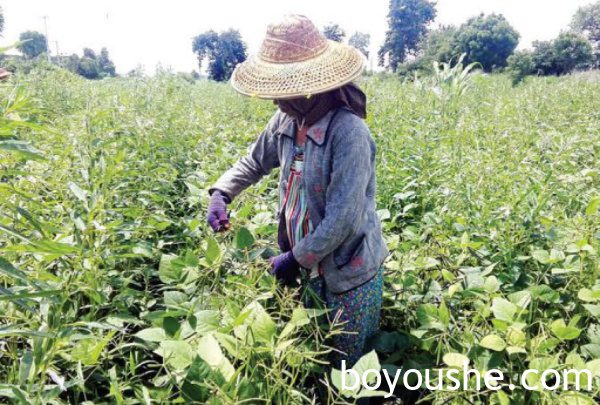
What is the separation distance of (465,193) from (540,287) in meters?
0.76

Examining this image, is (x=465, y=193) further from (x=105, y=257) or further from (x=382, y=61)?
(x=382, y=61)

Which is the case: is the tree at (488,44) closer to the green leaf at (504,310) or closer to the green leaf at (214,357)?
the green leaf at (504,310)

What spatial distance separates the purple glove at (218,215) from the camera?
1.65 m

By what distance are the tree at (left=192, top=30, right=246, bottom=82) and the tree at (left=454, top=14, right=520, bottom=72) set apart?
26838 millimetres

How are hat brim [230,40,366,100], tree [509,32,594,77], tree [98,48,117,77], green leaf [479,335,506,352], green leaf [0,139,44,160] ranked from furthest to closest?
tree [98,48,117,77], tree [509,32,594,77], hat brim [230,40,366,100], green leaf [479,335,506,352], green leaf [0,139,44,160]

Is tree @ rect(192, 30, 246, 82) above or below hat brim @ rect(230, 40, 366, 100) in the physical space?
below

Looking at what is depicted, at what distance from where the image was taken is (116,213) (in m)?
1.51

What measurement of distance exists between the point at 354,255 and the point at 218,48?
207 ft

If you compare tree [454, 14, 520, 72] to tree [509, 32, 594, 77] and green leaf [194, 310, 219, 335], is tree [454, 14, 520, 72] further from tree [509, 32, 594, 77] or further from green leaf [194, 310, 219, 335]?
green leaf [194, 310, 219, 335]

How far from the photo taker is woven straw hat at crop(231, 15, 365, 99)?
4.51 feet

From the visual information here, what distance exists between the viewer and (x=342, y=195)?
4.67ft

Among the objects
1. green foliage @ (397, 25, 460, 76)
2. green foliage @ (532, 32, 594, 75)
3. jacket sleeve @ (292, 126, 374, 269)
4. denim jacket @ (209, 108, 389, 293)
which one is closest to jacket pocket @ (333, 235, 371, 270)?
denim jacket @ (209, 108, 389, 293)

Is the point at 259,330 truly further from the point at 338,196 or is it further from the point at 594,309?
the point at 594,309

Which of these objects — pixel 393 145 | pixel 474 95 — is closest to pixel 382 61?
pixel 474 95
